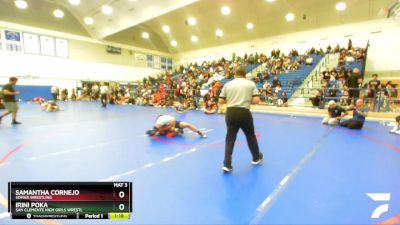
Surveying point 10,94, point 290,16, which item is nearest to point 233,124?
point 10,94

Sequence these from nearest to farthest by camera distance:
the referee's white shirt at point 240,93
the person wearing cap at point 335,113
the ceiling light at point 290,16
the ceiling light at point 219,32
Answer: the referee's white shirt at point 240,93
the person wearing cap at point 335,113
the ceiling light at point 290,16
the ceiling light at point 219,32

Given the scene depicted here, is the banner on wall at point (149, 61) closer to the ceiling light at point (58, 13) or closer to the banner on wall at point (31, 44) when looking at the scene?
the ceiling light at point (58, 13)

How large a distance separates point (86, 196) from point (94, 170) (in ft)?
6.78

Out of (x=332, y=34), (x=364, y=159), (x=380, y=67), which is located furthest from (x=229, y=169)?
(x=332, y=34)

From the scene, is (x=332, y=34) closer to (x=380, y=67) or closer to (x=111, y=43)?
(x=380, y=67)

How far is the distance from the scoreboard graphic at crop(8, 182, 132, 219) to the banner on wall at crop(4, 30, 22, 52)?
77.9 feet

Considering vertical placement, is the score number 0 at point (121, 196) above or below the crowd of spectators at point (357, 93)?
below

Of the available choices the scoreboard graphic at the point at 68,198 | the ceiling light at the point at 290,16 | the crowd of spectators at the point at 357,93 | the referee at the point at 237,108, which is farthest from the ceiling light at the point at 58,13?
Result: the scoreboard graphic at the point at 68,198

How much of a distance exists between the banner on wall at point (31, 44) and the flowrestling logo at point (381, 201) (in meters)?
25.8

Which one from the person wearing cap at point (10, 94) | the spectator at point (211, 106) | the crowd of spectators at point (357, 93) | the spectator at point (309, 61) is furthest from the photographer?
the spectator at point (309, 61)

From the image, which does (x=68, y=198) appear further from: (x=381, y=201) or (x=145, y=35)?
(x=145, y=35)

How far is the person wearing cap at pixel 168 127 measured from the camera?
6.47m

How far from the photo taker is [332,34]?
21.1m

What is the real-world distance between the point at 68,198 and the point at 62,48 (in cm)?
2559
